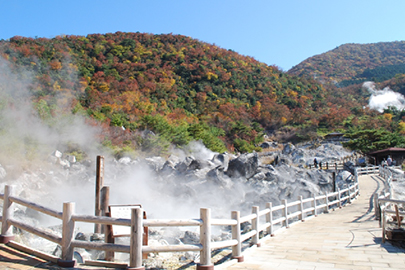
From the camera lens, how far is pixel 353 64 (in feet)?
561

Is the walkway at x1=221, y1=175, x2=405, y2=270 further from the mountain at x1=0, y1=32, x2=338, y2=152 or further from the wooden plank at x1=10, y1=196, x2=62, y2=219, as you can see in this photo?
the mountain at x1=0, y1=32, x2=338, y2=152

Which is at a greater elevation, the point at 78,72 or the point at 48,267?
the point at 78,72

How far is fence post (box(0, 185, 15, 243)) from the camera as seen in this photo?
5.35 m

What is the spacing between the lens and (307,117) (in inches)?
2800

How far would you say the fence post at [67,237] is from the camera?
14.3 ft

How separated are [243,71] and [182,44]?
2046 cm

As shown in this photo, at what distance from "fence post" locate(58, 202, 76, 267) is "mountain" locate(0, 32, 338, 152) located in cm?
2677

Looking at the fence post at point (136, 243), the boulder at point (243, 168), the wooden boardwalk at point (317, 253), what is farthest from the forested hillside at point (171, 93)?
the fence post at point (136, 243)

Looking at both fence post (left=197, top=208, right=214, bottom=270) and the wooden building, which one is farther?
the wooden building

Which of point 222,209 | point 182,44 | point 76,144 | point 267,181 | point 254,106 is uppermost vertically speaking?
point 182,44

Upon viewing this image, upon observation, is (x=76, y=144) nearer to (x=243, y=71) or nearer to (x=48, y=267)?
(x=48, y=267)

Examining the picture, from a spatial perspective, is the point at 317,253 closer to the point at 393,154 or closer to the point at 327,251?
the point at 327,251

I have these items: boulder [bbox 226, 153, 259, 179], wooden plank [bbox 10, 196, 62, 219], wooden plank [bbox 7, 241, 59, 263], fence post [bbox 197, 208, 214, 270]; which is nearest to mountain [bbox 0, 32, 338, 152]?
boulder [bbox 226, 153, 259, 179]

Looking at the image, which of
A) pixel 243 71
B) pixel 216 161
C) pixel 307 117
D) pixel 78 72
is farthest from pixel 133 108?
pixel 243 71
